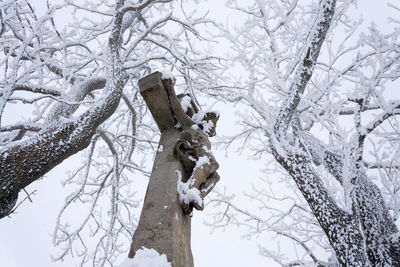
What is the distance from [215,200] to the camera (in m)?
7.30

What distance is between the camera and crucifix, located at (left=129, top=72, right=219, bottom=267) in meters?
1.89

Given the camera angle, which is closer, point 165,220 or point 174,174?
point 165,220

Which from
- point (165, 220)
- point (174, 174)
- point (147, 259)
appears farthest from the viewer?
point (174, 174)

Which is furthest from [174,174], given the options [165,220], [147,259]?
[147,259]

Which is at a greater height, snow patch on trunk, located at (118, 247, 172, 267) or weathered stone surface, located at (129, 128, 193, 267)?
weathered stone surface, located at (129, 128, 193, 267)

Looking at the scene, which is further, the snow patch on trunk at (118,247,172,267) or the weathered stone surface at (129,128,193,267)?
the weathered stone surface at (129,128,193,267)

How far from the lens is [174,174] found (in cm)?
231

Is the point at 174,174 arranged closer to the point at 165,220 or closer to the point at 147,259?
the point at 165,220

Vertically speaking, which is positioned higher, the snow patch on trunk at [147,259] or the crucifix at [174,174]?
the crucifix at [174,174]

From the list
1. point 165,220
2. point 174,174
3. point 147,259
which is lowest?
point 147,259

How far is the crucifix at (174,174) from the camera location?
189 centimetres

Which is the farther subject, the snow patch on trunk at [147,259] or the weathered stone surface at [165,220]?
the weathered stone surface at [165,220]

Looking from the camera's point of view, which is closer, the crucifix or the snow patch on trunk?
the snow patch on trunk

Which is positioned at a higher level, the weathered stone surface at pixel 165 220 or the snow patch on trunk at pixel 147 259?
the weathered stone surface at pixel 165 220
